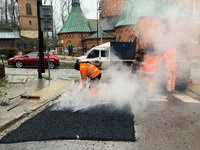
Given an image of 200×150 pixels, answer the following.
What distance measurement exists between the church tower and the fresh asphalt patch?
48.5 meters

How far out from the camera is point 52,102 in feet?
18.3

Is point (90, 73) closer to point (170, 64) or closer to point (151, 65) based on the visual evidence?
point (151, 65)

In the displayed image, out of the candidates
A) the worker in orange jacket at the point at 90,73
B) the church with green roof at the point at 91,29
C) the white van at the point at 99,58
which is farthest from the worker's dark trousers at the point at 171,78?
the church with green roof at the point at 91,29

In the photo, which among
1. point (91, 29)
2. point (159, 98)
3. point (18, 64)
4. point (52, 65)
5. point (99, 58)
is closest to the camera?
point (159, 98)

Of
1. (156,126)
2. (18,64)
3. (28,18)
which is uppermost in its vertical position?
(28,18)

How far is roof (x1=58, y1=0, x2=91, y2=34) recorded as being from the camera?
107 feet

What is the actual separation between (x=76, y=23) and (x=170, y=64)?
29.7 m

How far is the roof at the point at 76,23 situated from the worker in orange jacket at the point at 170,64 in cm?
2800

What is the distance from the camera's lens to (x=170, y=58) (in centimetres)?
618

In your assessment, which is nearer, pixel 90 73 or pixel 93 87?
pixel 90 73

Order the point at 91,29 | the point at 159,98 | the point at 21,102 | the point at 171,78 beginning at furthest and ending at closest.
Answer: the point at 91,29 → the point at 171,78 → the point at 159,98 → the point at 21,102

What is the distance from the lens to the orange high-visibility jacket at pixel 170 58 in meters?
6.13

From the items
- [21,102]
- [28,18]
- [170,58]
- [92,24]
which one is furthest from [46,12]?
[28,18]

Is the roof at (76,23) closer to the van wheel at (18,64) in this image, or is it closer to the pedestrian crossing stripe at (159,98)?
the van wheel at (18,64)
